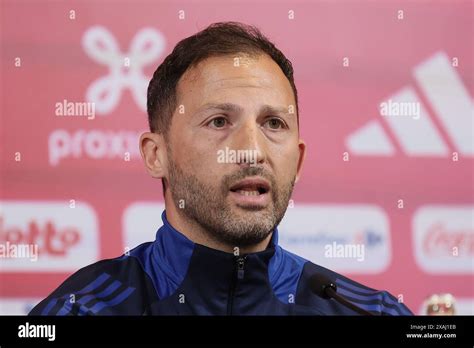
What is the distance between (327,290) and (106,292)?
0.64m

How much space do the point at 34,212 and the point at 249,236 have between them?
0.74 meters

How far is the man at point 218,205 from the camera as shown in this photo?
8.41ft

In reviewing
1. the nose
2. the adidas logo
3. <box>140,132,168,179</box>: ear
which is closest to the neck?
<box>140,132,168,179</box>: ear

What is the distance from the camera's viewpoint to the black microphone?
2.50 m

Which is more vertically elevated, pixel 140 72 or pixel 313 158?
pixel 140 72

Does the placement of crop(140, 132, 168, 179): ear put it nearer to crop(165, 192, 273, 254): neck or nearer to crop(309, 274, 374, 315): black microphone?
crop(165, 192, 273, 254): neck

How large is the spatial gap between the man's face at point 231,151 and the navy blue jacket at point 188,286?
0.31 ft

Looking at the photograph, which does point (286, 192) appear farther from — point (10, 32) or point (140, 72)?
point (10, 32)

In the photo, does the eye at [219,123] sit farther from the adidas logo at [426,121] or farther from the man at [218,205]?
the adidas logo at [426,121]

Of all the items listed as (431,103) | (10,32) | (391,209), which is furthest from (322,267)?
(10,32)

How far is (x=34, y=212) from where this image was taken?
2.85 metres

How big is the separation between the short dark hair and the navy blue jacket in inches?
13.5

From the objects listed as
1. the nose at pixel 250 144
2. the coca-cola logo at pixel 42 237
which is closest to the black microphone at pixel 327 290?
the nose at pixel 250 144

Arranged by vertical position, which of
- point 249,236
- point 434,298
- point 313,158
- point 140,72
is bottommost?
point 434,298
